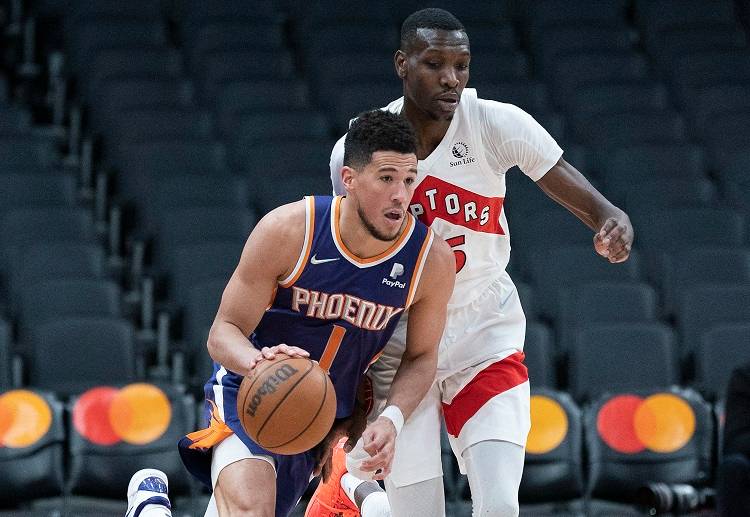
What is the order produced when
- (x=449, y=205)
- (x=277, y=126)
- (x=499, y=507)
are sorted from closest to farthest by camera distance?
(x=499, y=507), (x=449, y=205), (x=277, y=126)

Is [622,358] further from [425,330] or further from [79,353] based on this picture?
[425,330]

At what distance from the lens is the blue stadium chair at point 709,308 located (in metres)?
7.72

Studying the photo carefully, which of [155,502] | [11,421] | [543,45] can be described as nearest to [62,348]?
[11,421]

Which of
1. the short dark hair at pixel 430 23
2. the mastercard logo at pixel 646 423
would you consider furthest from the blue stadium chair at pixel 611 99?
the short dark hair at pixel 430 23

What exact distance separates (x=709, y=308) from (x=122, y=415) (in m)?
3.57

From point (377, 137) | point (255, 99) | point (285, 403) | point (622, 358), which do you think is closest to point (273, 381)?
point (285, 403)

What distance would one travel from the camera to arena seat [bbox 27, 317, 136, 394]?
6918 millimetres

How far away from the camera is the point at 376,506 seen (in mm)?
4957

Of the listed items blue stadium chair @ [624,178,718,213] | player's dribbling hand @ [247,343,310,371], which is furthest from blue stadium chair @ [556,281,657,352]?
player's dribbling hand @ [247,343,310,371]

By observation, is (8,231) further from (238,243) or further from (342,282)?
(342,282)

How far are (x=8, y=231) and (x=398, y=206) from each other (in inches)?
179

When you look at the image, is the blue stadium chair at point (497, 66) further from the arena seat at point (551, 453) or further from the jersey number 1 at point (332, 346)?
the jersey number 1 at point (332, 346)

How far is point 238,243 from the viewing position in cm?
793

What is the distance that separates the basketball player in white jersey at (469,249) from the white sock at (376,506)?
31 centimetres
